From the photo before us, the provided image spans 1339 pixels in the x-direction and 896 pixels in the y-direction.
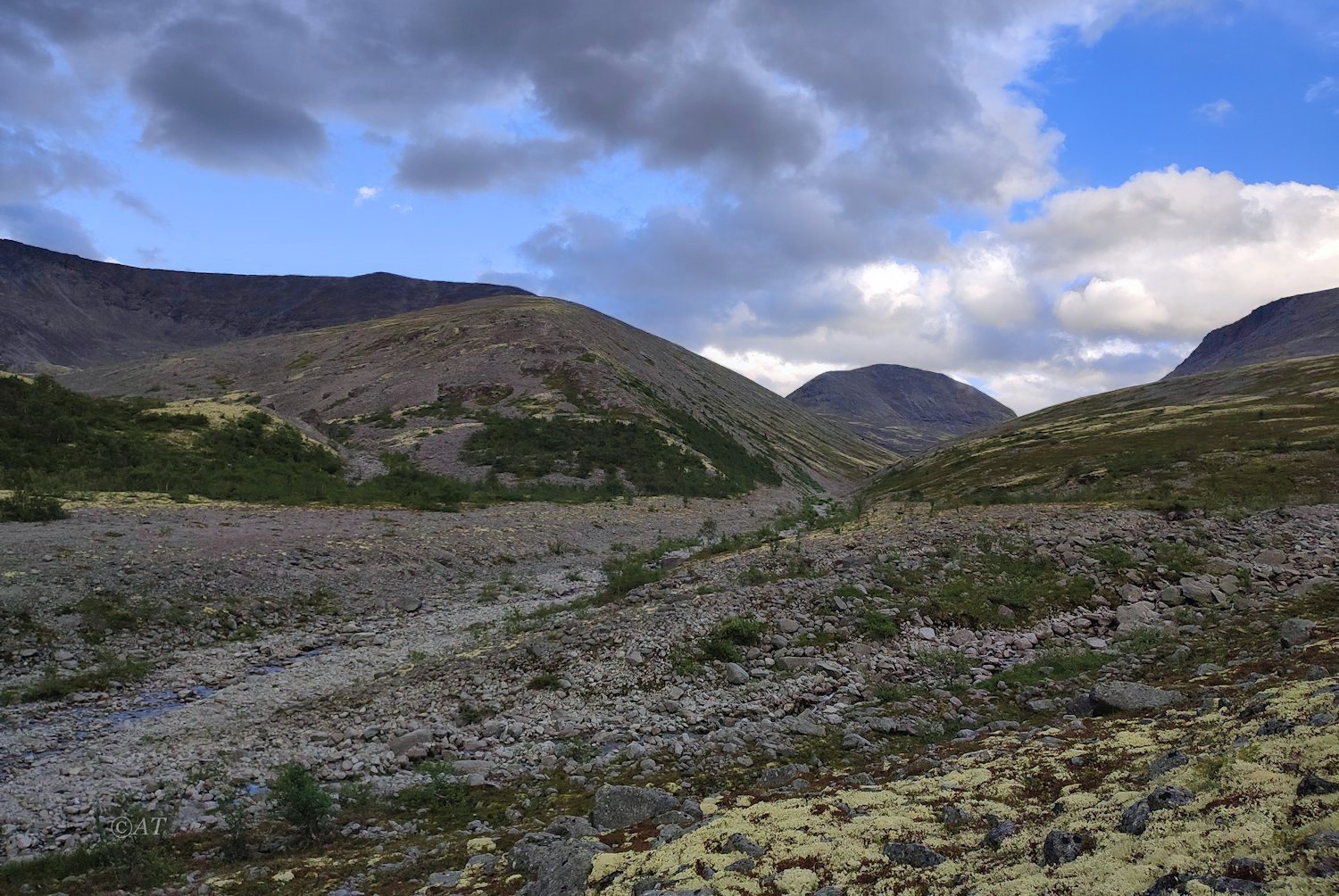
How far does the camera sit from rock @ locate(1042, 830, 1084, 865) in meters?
7.16

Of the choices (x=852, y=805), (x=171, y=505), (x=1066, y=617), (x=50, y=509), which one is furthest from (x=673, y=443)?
(x=852, y=805)

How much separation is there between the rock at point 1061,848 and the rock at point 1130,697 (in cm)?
769

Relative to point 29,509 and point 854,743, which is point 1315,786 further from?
point 29,509

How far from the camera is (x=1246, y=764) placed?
816 centimetres

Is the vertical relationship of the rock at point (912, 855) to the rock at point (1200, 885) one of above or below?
below

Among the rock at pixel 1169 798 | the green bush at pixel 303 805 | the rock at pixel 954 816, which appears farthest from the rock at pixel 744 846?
the green bush at pixel 303 805

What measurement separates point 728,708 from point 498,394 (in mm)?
80725

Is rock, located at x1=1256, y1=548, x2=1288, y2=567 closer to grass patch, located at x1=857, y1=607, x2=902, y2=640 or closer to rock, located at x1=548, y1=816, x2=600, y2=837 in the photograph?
grass patch, located at x1=857, y1=607, x2=902, y2=640

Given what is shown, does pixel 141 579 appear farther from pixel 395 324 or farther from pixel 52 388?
pixel 395 324

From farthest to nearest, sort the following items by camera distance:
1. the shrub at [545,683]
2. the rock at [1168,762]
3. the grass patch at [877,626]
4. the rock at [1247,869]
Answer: the grass patch at [877,626]
the shrub at [545,683]
the rock at [1168,762]
the rock at [1247,869]

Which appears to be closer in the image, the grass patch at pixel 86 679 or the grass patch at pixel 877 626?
the grass patch at pixel 86 679

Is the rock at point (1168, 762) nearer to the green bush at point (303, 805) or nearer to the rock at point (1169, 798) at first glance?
the rock at point (1169, 798)

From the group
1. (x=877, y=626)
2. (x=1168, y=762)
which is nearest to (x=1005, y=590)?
(x=877, y=626)

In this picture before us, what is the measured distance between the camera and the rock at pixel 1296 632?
15.9 meters
